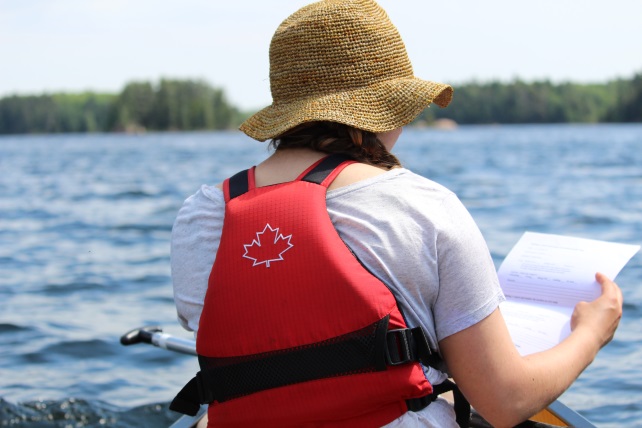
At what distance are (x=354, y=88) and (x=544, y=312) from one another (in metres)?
0.88

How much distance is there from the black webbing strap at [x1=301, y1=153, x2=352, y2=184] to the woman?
0.02 meters

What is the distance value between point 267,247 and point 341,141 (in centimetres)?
31

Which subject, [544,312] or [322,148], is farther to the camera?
[544,312]

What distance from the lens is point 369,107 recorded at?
78.8 inches

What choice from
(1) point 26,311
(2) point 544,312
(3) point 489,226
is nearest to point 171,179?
(3) point 489,226

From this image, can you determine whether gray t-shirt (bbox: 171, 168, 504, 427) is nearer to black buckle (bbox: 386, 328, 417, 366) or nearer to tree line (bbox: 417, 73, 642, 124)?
black buckle (bbox: 386, 328, 417, 366)

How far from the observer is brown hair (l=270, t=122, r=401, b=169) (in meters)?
2.02

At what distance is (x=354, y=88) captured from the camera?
204 cm

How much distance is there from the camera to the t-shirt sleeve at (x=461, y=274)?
185cm

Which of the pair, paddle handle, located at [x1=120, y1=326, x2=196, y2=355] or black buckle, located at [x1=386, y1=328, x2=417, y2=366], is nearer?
black buckle, located at [x1=386, y1=328, x2=417, y2=366]

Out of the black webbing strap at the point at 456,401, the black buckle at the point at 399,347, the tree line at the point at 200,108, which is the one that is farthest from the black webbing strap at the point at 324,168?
the tree line at the point at 200,108

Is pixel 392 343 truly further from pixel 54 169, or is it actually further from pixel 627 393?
pixel 54 169

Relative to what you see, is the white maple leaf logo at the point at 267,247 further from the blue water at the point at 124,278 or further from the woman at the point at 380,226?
the blue water at the point at 124,278

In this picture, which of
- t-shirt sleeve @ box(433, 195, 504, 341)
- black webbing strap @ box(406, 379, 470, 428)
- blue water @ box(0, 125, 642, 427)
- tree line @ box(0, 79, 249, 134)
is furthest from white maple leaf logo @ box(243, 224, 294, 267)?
tree line @ box(0, 79, 249, 134)
